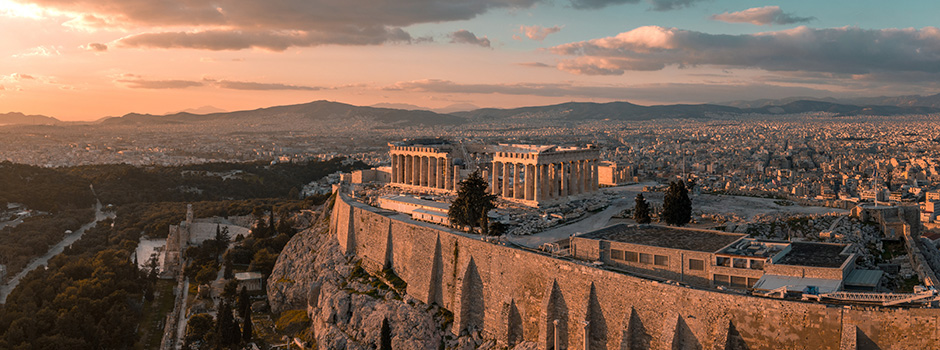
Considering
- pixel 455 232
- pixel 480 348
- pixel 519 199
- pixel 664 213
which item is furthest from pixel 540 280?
pixel 519 199

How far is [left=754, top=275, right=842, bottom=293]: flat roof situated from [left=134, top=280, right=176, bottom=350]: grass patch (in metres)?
39.3

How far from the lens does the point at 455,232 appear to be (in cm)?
3781

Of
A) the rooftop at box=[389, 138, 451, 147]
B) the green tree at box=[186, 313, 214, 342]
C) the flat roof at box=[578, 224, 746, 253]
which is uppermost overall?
the rooftop at box=[389, 138, 451, 147]

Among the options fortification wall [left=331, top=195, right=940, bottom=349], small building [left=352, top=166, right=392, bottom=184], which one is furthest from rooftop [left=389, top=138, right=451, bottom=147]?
fortification wall [left=331, top=195, right=940, bottom=349]

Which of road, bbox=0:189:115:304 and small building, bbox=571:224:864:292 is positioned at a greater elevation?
small building, bbox=571:224:864:292

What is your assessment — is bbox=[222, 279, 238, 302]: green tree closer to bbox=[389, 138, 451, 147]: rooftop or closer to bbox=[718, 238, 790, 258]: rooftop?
bbox=[389, 138, 451, 147]: rooftop

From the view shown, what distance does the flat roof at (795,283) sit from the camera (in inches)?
953

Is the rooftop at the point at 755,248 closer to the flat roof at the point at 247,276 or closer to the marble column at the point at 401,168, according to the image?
the marble column at the point at 401,168

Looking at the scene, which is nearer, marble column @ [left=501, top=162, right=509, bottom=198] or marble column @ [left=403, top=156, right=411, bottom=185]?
marble column @ [left=501, top=162, right=509, bottom=198]

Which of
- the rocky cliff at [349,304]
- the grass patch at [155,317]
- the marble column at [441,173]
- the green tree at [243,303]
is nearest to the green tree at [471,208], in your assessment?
the rocky cliff at [349,304]

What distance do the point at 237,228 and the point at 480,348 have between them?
48.8 m

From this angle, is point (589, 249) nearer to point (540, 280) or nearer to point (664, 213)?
point (540, 280)

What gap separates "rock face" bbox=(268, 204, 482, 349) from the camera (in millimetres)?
36344

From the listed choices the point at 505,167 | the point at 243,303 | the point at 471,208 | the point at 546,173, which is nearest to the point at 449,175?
the point at 505,167
